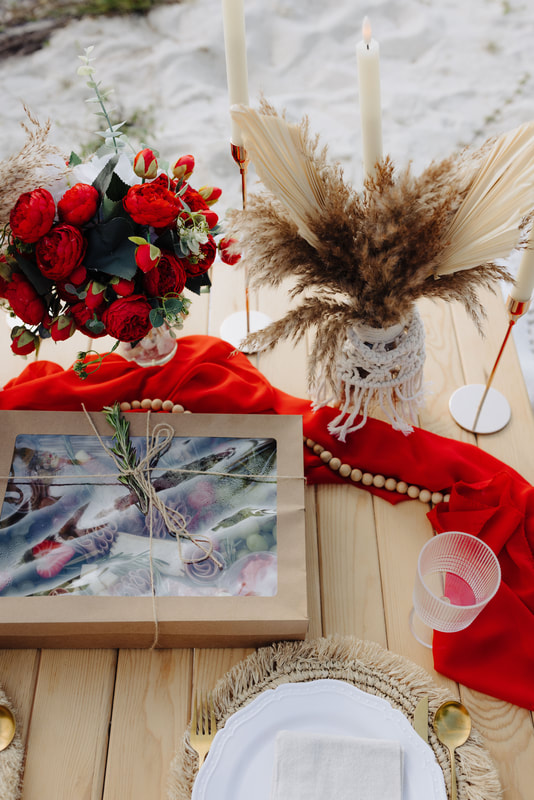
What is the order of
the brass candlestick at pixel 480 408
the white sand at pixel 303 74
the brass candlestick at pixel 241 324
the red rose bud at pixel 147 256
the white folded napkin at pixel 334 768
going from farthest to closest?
1. the white sand at pixel 303 74
2. the brass candlestick at pixel 241 324
3. the brass candlestick at pixel 480 408
4. the red rose bud at pixel 147 256
5. the white folded napkin at pixel 334 768

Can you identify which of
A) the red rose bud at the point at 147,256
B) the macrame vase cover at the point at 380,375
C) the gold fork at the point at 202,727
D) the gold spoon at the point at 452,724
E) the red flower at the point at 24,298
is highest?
the red rose bud at the point at 147,256

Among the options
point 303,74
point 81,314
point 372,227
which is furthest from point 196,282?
point 303,74

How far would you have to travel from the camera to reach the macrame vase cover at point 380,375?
35.3 inches

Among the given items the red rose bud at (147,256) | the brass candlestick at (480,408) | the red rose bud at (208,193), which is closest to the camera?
the red rose bud at (147,256)

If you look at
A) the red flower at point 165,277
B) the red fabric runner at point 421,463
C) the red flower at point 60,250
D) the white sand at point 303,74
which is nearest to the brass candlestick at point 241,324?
the red fabric runner at point 421,463

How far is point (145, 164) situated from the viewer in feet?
2.72

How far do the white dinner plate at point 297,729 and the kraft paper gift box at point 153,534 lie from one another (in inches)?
3.0

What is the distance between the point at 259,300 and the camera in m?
1.23

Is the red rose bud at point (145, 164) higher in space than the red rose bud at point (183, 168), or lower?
higher

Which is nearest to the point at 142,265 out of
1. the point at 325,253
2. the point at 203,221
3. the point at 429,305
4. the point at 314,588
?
the point at 203,221

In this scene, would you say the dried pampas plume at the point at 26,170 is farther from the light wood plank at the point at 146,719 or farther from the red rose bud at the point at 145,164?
the light wood plank at the point at 146,719

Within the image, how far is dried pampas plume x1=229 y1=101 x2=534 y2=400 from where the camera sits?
2.48 feet

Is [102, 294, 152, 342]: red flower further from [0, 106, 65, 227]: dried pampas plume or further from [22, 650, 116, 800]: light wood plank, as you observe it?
[22, 650, 116, 800]: light wood plank

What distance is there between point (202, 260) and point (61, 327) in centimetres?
20
